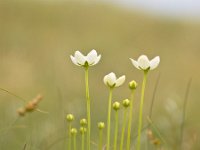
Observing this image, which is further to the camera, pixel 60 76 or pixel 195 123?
pixel 60 76

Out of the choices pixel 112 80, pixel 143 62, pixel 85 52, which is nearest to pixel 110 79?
pixel 112 80

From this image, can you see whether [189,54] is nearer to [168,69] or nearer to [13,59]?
[168,69]

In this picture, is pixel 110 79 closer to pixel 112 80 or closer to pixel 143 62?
pixel 112 80

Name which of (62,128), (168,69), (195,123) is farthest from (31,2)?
(62,128)

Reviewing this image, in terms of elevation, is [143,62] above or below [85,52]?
below

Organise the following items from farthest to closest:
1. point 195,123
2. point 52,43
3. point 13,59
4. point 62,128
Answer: point 52,43 < point 13,59 < point 195,123 < point 62,128

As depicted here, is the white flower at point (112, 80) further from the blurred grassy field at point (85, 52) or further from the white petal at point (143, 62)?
the blurred grassy field at point (85, 52)

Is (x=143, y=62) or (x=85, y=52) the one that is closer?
(x=143, y=62)
